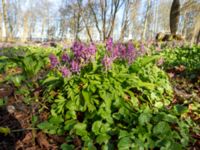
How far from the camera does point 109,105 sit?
2.43 metres

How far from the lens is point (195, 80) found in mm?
4016

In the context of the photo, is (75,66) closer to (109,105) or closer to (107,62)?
(107,62)

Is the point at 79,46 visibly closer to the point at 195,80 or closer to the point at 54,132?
the point at 54,132

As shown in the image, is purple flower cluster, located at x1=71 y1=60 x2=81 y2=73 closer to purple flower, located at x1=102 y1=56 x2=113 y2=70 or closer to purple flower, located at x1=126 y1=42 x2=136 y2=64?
purple flower, located at x1=102 y1=56 x2=113 y2=70

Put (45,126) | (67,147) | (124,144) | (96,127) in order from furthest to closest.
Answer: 1. (45,126)
2. (96,127)
3. (67,147)
4. (124,144)

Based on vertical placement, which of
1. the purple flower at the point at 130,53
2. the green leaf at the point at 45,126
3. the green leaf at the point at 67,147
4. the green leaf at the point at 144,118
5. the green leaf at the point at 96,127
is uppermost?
the purple flower at the point at 130,53

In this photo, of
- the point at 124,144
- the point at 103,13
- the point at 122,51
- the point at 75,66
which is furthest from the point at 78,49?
the point at 103,13

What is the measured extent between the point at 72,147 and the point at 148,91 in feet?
3.88

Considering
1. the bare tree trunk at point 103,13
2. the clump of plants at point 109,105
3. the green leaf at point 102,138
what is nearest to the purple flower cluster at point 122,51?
the clump of plants at point 109,105

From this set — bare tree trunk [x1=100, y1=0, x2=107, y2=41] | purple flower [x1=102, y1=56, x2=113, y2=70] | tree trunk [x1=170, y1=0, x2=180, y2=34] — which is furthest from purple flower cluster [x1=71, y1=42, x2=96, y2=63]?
bare tree trunk [x1=100, y1=0, x2=107, y2=41]

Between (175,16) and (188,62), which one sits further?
(175,16)

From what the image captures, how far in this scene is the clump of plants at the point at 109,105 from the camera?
2133 mm

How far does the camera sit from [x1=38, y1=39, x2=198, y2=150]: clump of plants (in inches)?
84.0

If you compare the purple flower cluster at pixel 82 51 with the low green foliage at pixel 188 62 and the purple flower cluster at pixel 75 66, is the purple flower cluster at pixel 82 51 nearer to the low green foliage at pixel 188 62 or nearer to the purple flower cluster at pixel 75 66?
the purple flower cluster at pixel 75 66
